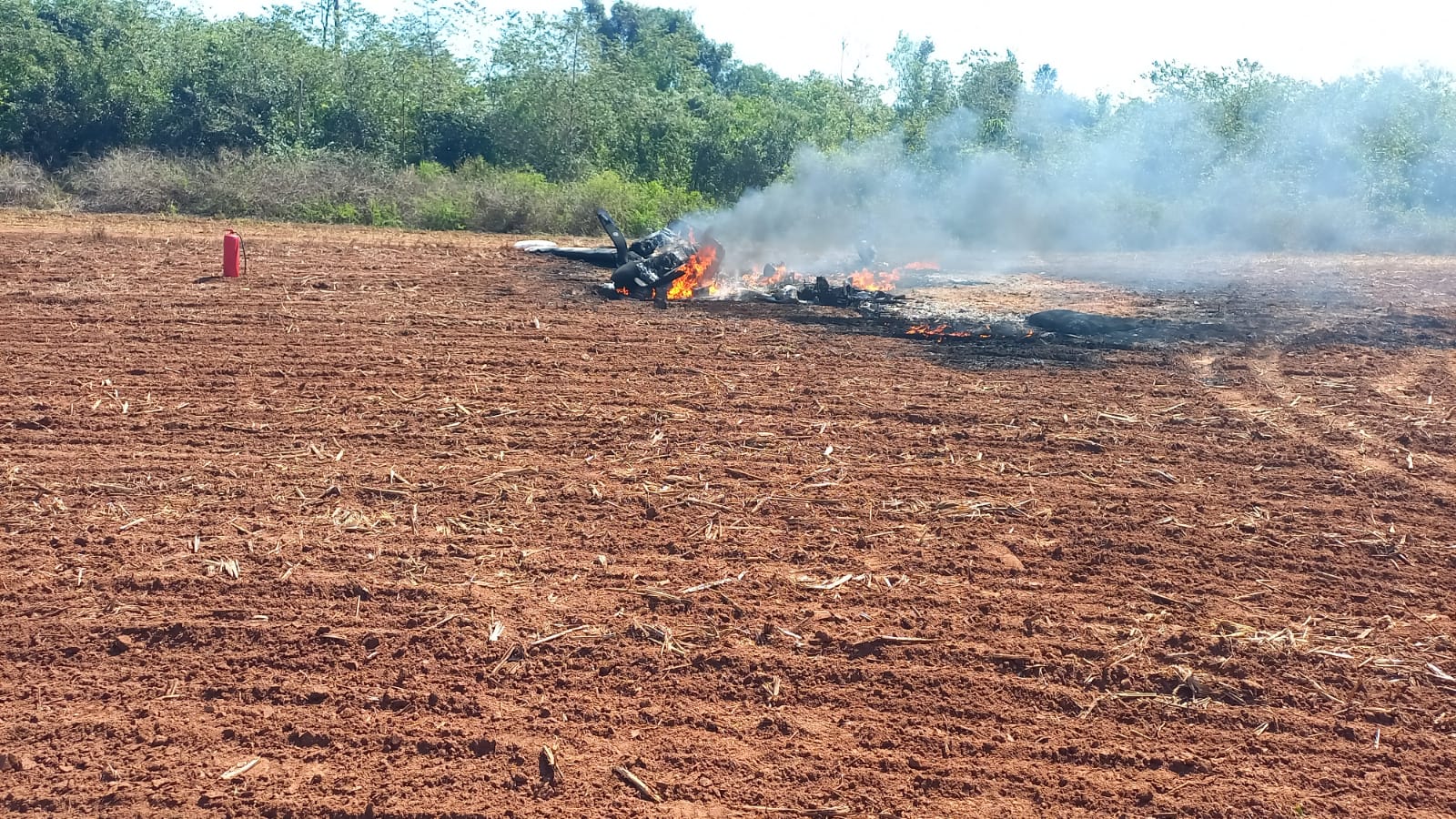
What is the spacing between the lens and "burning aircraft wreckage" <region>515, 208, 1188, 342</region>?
1212 centimetres

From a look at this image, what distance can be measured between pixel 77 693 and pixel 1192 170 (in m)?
28.0

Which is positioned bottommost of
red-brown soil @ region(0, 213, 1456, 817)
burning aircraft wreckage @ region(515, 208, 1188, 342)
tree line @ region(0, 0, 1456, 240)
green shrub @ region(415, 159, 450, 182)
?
red-brown soil @ region(0, 213, 1456, 817)

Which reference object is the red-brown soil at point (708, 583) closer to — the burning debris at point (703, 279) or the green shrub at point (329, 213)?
the burning debris at point (703, 279)

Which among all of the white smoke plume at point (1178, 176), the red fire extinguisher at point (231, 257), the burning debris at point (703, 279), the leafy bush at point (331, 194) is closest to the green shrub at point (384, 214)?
the leafy bush at point (331, 194)

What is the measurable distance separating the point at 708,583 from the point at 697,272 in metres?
9.85

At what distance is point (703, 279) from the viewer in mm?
15031

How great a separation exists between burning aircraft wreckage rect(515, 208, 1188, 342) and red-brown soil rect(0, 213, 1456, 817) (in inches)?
82.9

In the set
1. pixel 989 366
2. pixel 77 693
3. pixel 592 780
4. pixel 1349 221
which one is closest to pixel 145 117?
pixel 989 366

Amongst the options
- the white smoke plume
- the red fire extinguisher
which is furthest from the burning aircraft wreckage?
the white smoke plume

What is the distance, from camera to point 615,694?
4266mm

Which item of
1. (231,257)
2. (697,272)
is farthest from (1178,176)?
(231,257)

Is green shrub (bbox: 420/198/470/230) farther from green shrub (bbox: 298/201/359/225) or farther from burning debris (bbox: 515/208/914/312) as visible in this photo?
burning debris (bbox: 515/208/914/312)

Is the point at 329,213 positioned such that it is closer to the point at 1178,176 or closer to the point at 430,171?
the point at 430,171

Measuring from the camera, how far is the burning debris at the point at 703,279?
1374 centimetres
